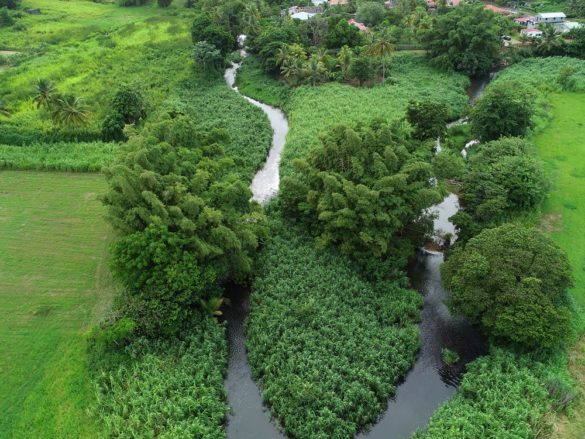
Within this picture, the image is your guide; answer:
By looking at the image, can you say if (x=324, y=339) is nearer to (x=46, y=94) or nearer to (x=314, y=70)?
(x=46, y=94)

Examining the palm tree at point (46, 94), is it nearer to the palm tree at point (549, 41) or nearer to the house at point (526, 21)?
the palm tree at point (549, 41)

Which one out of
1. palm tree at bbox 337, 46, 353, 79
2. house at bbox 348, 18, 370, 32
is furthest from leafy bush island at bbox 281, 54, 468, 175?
house at bbox 348, 18, 370, 32

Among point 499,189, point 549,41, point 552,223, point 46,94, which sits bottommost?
point 552,223

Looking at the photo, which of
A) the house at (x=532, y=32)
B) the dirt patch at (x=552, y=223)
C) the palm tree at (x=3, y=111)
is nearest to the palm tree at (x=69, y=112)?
the palm tree at (x=3, y=111)

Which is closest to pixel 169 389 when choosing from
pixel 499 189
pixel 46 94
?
pixel 499 189

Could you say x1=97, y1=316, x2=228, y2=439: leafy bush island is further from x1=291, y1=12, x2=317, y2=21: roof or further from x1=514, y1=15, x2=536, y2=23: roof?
x1=514, y1=15, x2=536, y2=23: roof

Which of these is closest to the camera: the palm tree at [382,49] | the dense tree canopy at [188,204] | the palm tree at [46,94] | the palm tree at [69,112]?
the dense tree canopy at [188,204]

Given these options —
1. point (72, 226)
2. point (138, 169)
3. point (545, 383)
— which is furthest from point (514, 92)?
point (72, 226)
